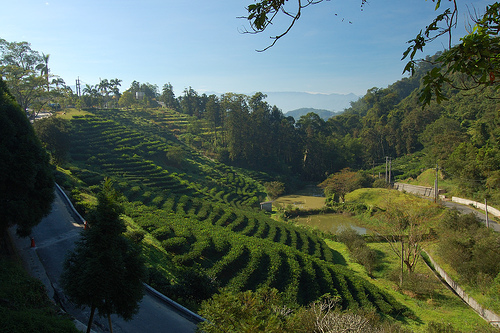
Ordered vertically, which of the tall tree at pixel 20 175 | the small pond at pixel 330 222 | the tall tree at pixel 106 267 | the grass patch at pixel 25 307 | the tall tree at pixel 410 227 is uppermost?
the tall tree at pixel 20 175

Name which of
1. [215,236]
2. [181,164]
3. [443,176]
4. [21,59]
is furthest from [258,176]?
[21,59]

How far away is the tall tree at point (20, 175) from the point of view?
366 inches

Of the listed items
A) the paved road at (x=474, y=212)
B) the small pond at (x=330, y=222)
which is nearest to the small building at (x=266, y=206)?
the small pond at (x=330, y=222)

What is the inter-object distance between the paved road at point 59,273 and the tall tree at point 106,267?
2473 millimetres

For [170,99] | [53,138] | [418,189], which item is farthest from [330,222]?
[170,99]

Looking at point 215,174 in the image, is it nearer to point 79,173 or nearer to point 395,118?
point 79,173

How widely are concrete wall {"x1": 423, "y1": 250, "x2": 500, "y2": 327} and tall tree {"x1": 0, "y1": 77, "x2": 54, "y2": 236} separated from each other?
58.5ft

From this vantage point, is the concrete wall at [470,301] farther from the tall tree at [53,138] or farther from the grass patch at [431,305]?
the tall tree at [53,138]

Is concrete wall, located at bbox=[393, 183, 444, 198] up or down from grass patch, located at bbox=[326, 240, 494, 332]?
up

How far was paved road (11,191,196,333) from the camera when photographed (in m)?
8.00

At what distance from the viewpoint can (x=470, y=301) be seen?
13812mm

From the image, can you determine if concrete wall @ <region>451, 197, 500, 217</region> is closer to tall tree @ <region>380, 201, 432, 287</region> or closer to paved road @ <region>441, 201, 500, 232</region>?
paved road @ <region>441, 201, 500, 232</region>

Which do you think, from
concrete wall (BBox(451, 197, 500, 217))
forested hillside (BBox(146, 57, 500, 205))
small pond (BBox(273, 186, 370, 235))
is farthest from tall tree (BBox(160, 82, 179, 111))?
concrete wall (BBox(451, 197, 500, 217))

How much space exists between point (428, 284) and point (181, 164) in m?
31.3
